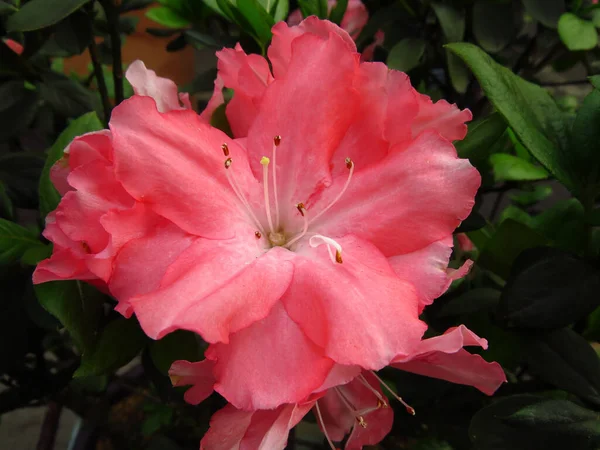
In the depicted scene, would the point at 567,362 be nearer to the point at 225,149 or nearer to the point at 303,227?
the point at 303,227

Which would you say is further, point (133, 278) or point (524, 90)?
point (524, 90)

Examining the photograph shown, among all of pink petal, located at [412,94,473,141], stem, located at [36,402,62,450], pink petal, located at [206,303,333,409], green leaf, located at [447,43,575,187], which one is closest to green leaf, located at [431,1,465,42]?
green leaf, located at [447,43,575,187]

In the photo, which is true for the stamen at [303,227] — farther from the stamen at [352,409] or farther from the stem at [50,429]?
the stem at [50,429]

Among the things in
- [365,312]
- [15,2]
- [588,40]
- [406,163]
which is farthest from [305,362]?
[588,40]

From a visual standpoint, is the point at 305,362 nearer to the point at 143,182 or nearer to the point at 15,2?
the point at 143,182

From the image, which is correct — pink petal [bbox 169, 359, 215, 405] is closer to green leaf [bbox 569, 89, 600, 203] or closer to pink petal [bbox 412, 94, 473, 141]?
pink petal [bbox 412, 94, 473, 141]

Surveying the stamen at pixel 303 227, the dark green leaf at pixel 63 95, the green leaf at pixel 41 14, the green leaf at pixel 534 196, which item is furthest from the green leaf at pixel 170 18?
the green leaf at pixel 534 196
